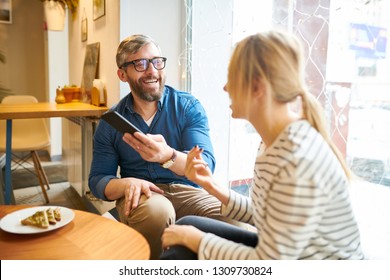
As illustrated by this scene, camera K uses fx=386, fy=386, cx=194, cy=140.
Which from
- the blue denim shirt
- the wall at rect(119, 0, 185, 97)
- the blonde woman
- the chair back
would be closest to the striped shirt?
the blonde woman

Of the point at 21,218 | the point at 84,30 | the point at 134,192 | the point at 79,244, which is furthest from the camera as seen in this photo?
the point at 84,30

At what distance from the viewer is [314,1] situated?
1491 mm

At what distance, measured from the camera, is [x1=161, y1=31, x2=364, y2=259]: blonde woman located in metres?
0.80

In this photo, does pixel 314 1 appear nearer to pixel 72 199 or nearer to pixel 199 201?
pixel 199 201

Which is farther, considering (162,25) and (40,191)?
(40,191)

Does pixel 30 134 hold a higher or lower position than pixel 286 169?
lower

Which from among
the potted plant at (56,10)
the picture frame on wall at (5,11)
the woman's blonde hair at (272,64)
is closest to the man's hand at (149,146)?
the woman's blonde hair at (272,64)

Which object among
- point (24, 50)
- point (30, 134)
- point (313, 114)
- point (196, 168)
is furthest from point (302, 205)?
point (24, 50)

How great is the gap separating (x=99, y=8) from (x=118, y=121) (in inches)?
60.8

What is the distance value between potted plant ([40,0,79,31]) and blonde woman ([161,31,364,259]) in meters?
2.91

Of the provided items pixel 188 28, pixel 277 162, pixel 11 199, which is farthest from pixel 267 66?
pixel 11 199

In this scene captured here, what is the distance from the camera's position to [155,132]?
1.78 meters

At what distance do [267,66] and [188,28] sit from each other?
1.57 metres

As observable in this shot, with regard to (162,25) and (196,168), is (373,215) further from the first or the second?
(162,25)
